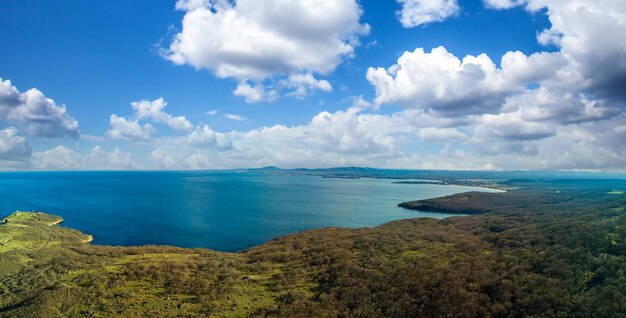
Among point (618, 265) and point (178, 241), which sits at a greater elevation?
A: point (618, 265)

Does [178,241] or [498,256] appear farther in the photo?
[178,241]

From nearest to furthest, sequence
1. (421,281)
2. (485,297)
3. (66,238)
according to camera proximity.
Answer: (485,297) < (421,281) < (66,238)

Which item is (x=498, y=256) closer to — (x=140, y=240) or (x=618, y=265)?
(x=618, y=265)

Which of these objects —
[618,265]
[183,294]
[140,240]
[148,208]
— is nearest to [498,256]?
[618,265]

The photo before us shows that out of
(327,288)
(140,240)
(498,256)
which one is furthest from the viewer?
(140,240)

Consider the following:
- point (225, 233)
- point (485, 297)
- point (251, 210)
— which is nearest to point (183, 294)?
point (485, 297)

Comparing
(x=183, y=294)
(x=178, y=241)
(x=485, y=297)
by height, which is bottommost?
(x=178, y=241)
